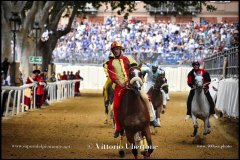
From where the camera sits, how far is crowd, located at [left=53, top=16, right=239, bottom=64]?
164ft

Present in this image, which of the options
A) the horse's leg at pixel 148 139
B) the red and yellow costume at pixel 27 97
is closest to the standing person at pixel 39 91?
the red and yellow costume at pixel 27 97

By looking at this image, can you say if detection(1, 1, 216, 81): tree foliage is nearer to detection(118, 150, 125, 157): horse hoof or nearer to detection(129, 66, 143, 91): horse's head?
detection(118, 150, 125, 157): horse hoof

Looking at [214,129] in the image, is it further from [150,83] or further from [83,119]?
[83,119]

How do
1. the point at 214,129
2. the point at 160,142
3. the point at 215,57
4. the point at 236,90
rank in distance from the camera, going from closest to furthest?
the point at 160,142
the point at 236,90
the point at 214,129
the point at 215,57

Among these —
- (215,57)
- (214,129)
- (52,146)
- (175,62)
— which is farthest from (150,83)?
(175,62)

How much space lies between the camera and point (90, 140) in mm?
14633

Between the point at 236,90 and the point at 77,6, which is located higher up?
the point at 77,6

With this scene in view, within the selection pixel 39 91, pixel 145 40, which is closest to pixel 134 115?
pixel 39 91

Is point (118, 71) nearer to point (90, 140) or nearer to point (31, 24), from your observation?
point (90, 140)

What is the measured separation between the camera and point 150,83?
18078 mm

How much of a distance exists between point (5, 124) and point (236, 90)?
725 cm

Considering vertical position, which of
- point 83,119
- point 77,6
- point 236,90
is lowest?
point 83,119

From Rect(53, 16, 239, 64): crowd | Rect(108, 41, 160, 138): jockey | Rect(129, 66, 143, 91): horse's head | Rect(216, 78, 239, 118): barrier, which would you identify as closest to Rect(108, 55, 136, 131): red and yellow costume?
Rect(108, 41, 160, 138): jockey

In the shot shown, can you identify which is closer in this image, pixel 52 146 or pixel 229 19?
pixel 52 146
